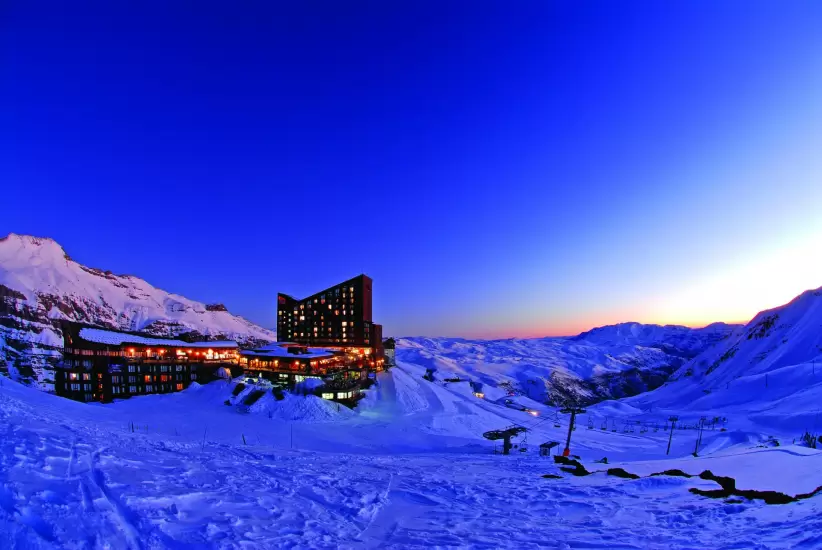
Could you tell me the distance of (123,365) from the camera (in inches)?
2815

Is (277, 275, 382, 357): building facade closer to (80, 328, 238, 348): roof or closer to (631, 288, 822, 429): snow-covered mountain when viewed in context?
(80, 328, 238, 348): roof

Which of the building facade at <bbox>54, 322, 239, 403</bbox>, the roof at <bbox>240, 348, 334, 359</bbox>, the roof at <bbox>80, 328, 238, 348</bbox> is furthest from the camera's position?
the roof at <bbox>240, 348, 334, 359</bbox>

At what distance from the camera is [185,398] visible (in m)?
63.6

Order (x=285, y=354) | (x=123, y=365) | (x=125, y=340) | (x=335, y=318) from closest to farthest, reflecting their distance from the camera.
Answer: (x=123, y=365) < (x=125, y=340) < (x=285, y=354) < (x=335, y=318)

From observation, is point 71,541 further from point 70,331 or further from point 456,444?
point 70,331

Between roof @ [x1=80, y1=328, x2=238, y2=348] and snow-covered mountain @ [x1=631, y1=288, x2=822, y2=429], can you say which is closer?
roof @ [x1=80, y1=328, x2=238, y2=348]

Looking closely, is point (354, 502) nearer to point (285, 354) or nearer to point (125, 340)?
point (285, 354)

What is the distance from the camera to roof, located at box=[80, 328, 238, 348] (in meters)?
70.9

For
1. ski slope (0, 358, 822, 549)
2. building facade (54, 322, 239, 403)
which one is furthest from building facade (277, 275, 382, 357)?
ski slope (0, 358, 822, 549)

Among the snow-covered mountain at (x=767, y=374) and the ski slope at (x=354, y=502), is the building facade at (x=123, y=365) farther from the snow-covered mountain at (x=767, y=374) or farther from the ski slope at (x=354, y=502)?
the snow-covered mountain at (x=767, y=374)

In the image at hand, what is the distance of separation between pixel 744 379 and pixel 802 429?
160 ft

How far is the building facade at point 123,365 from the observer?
6806 cm

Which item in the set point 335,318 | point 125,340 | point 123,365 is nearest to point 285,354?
point 123,365

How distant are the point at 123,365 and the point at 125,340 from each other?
223 inches
